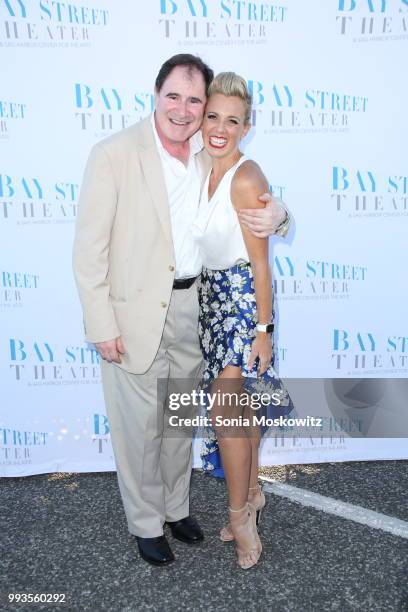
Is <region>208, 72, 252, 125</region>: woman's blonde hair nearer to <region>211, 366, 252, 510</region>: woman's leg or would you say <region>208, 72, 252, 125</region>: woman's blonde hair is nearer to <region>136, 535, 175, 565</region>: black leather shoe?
<region>211, 366, 252, 510</region>: woman's leg

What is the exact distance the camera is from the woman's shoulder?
2.27 metres

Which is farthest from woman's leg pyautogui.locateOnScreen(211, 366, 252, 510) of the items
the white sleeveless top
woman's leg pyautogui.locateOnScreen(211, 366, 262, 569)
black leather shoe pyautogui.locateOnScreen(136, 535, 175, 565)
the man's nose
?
the man's nose

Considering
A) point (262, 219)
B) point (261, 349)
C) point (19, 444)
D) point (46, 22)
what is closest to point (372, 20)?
point (262, 219)

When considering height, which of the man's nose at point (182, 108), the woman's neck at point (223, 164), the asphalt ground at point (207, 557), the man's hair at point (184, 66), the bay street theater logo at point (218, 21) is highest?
the bay street theater logo at point (218, 21)

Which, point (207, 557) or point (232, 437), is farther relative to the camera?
point (207, 557)

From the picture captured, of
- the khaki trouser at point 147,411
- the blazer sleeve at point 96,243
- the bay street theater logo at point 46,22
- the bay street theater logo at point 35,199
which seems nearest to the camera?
the blazer sleeve at point 96,243

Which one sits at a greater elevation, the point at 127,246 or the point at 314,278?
the point at 127,246

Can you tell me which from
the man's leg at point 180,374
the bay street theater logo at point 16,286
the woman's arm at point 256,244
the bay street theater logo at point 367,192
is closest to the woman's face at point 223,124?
the woman's arm at point 256,244

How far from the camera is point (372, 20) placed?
3.07 m

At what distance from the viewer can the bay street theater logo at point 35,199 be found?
3.10 metres

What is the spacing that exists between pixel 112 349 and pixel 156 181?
694 mm

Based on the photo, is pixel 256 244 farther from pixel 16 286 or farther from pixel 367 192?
pixel 16 286

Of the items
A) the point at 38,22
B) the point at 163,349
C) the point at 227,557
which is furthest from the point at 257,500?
the point at 38,22

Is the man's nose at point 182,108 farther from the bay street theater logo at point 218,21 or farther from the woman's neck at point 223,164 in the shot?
the bay street theater logo at point 218,21
